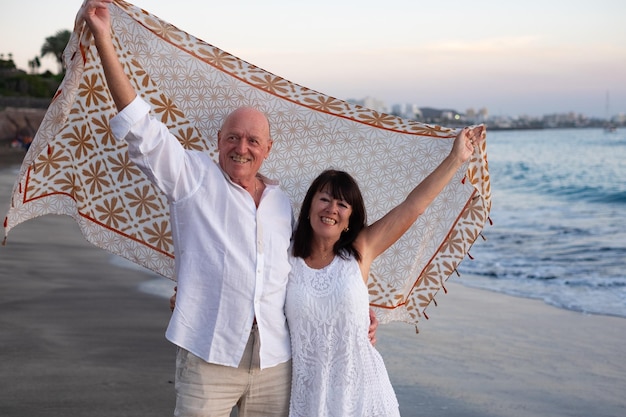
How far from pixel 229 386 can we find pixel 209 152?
1134 millimetres

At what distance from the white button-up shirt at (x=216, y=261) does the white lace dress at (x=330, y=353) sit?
7cm

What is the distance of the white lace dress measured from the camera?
10.0ft

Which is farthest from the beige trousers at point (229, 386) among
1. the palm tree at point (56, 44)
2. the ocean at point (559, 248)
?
the palm tree at point (56, 44)

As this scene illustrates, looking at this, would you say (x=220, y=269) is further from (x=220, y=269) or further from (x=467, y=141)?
(x=467, y=141)

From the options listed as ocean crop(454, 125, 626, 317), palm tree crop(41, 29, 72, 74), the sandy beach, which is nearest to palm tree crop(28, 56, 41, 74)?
palm tree crop(41, 29, 72, 74)

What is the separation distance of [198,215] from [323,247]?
1.69ft

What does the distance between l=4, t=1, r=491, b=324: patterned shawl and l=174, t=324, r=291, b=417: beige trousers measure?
32.7 inches

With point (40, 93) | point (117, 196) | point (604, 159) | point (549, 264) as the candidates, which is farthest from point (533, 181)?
point (40, 93)

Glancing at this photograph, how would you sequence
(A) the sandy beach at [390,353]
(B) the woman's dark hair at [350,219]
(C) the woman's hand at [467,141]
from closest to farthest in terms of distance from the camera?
(B) the woman's dark hair at [350,219] < (C) the woman's hand at [467,141] < (A) the sandy beach at [390,353]

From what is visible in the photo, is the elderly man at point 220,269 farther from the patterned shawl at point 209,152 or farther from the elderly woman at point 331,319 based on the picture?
the patterned shawl at point 209,152

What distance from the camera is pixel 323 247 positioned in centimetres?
321

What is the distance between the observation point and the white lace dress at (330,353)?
3051 millimetres

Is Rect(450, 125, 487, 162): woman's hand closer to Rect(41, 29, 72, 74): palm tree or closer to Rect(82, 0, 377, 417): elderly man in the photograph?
Rect(82, 0, 377, 417): elderly man

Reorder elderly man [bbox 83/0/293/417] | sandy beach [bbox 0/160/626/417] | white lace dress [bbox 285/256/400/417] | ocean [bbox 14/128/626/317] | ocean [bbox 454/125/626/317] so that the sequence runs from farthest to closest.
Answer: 1. ocean [bbox 454/125/626/317]
2. ocean [bbox 14/128/626/317]
3. sandy beach [bbox 0/160/626/417]
4. white lace dress [bbox 285/256/400/417]
5. elderly man [bbox 83/0/293/417]
